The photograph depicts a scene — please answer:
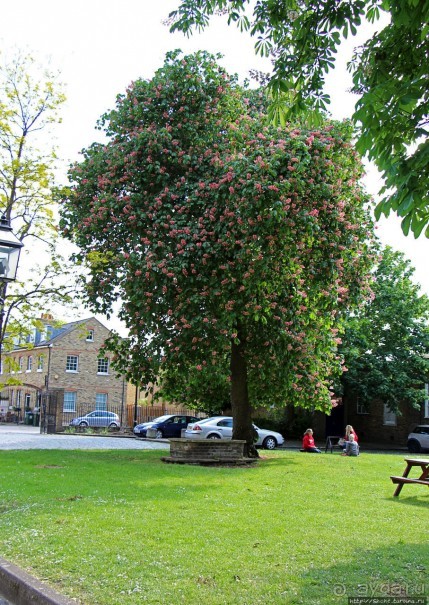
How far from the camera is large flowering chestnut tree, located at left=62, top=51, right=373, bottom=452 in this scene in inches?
615

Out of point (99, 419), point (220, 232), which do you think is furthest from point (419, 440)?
point (99, 419)

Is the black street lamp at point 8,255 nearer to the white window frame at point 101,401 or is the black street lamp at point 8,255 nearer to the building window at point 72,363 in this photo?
the building window at point 72,363

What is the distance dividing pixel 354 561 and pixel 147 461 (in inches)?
463

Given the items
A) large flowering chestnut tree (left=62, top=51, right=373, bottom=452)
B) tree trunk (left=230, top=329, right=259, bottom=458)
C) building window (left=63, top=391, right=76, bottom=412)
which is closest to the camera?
large flowering chestnut tree (left=62, top=51, right=373, bottom=452)

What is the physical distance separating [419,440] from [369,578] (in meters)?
28.7

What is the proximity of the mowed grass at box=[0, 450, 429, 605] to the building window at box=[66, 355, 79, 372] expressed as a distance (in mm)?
38047

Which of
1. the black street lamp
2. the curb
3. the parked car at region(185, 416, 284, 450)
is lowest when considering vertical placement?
the curb

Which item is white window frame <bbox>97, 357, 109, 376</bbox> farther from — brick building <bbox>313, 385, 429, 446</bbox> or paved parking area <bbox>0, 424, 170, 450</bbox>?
paved parking area <bbox>0, 424, 170, 450</bbox>

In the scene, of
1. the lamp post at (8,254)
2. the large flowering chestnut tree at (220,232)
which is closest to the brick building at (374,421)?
the large flowering chestnut tree at (220,232)

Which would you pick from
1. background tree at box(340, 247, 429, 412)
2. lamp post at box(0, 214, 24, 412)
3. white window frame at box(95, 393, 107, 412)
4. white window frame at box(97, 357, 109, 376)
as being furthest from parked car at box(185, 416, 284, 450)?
white window frame at box(97, 357, 109, 376)

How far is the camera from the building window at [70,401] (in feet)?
162

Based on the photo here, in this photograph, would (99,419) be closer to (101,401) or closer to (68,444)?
(101,401)

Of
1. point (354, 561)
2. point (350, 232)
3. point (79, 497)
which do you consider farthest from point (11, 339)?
Result: point (350, 232)

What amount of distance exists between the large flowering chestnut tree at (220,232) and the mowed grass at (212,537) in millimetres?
5050
